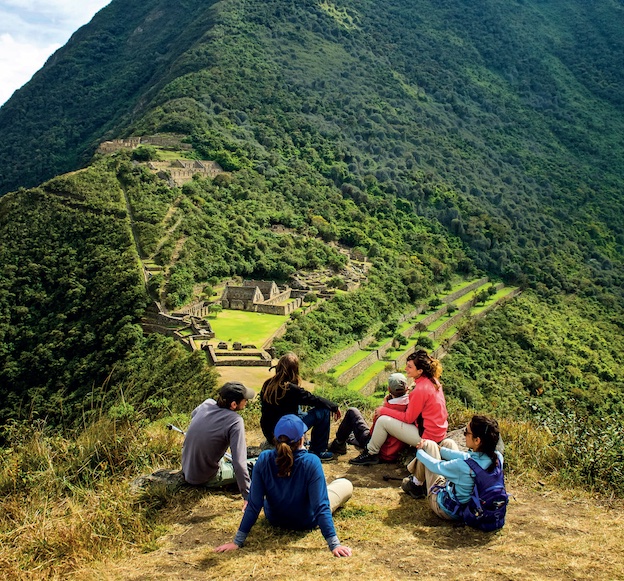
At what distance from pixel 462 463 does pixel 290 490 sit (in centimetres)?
166

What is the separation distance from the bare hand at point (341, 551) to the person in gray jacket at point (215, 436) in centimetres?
146

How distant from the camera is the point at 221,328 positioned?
98.3 ft

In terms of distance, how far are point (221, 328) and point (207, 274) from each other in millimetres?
7976

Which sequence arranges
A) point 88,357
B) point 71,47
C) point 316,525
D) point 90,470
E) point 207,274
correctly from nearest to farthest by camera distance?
point 316,525
point 90,470
point 88,357
point 207,274
point 71,47

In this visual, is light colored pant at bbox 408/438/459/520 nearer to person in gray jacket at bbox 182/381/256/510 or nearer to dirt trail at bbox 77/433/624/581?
dirt trail at bbox 77/433/624/581

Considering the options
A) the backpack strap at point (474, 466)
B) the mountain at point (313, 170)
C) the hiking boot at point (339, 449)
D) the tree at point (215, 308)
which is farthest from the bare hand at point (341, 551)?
the tree at point (215, 308)

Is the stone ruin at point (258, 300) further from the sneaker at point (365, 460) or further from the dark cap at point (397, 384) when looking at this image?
the dark cap at point (397, 384)

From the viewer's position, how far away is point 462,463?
605cm

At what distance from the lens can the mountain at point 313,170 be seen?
34.1 meters

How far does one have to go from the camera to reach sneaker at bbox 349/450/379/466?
807cm

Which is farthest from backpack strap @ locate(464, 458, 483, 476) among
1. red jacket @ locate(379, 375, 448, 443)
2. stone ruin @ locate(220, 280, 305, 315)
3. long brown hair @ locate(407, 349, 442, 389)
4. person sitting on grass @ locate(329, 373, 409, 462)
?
stone ruin @ locate(220, 280, 305, 315)

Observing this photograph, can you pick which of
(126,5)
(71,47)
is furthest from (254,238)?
(126,5)

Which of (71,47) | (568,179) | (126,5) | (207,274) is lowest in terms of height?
(568,179)

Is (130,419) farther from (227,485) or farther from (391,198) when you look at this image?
(391,198)
